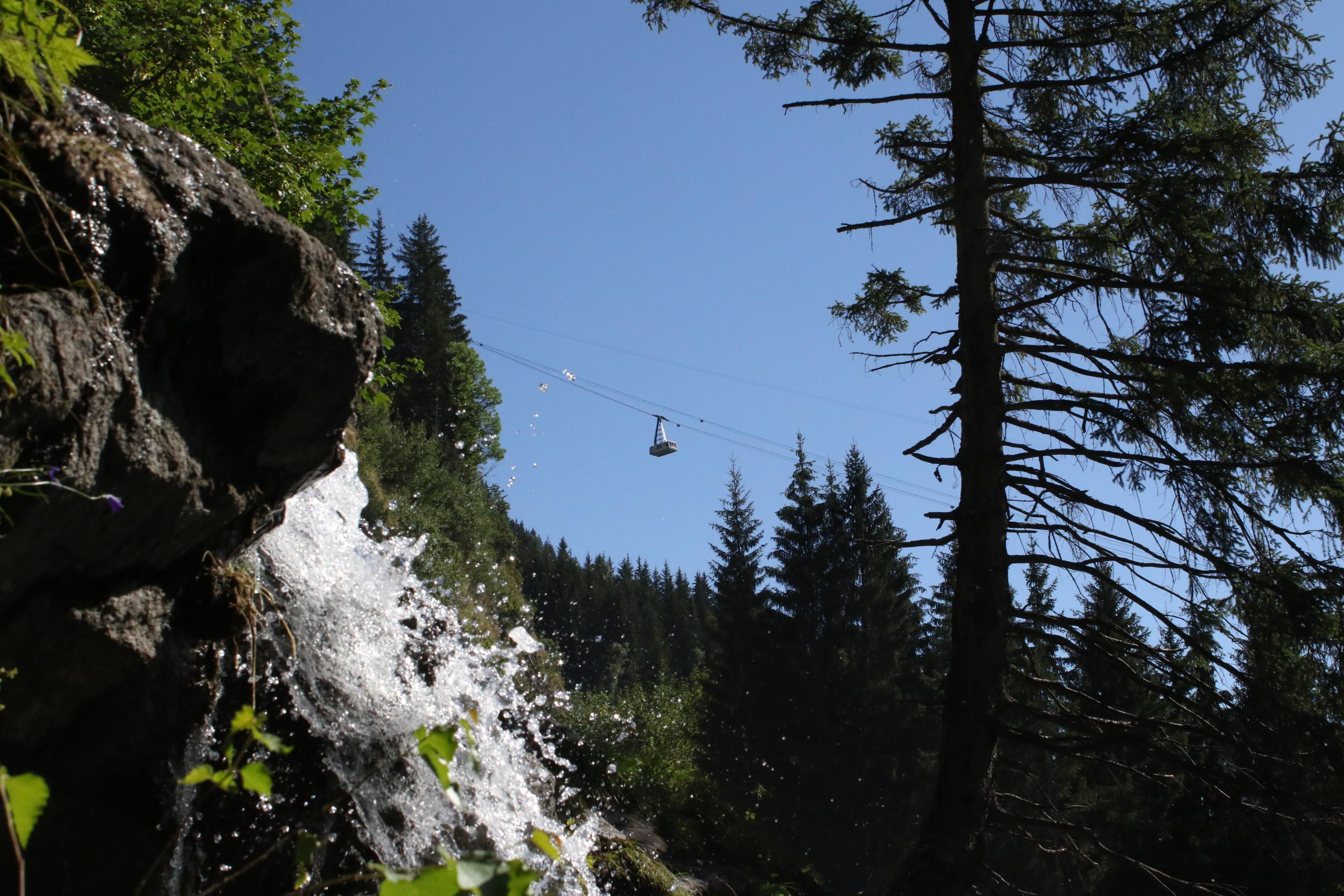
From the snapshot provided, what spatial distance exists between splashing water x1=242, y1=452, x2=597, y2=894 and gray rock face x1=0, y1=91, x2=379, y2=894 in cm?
83

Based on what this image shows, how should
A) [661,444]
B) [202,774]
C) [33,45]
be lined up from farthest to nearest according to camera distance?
[661,444] < [33,45] < [202,774]

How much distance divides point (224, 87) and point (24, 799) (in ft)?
33.0

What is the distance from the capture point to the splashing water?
14.4ft

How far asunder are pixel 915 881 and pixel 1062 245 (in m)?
5.69

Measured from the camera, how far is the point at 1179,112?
6.68 metres

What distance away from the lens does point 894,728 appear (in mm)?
33312

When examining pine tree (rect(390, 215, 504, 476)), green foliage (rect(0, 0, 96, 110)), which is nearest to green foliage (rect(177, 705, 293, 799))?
green foliage (rect(0, 0, 96, 110))

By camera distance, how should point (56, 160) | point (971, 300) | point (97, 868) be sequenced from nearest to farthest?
1. point (56, 160)
2. point (97, 868)
3. point (971, 300)

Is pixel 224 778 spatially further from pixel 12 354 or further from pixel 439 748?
pixel 12 354

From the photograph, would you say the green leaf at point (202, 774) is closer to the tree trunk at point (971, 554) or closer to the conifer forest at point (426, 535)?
the conifer forest at point (426, 535)

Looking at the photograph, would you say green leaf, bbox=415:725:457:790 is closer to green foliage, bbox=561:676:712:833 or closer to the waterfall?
the waterfall

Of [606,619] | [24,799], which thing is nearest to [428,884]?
[24,799]

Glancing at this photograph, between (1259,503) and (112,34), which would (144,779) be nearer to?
(1259,503)

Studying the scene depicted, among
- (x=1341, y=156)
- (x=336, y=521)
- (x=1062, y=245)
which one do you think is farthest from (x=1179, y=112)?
(x=336, y=521)
